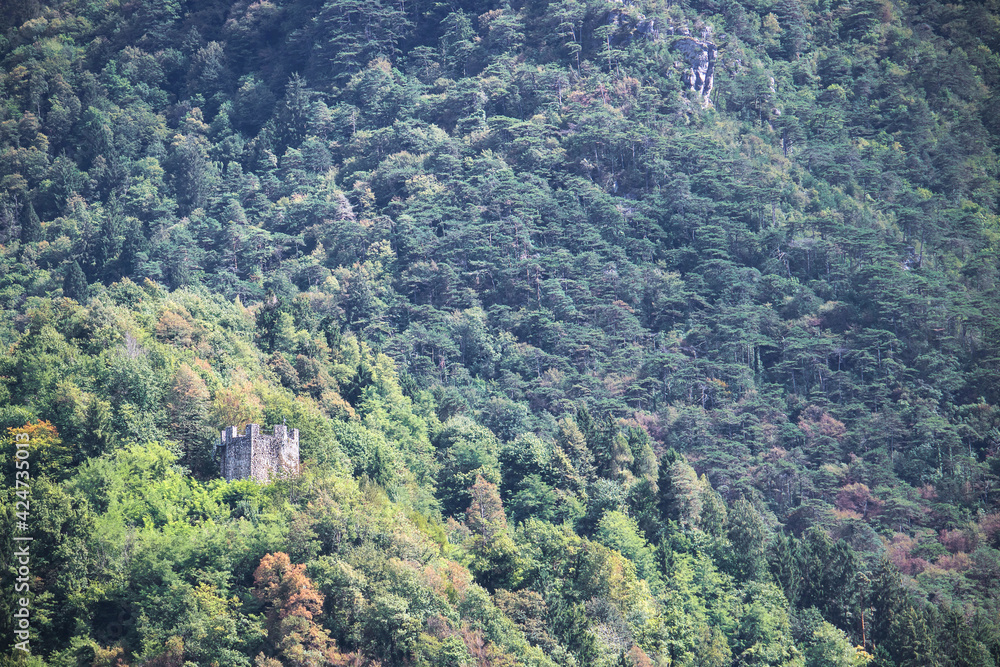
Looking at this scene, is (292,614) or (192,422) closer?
(292,614)

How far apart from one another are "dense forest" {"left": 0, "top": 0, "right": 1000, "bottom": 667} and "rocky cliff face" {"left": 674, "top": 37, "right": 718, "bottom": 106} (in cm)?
49

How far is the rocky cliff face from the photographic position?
142250 mm

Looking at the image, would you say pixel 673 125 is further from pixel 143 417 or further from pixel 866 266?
pixel 143 417

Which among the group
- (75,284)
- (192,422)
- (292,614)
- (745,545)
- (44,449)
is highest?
(192,422)

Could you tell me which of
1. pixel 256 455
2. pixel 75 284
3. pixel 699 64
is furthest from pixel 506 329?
pixel 256 455

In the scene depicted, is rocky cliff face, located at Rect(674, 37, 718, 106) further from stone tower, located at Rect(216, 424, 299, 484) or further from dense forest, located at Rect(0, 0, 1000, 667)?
stone tower, located at Rect(216, 424, 299, 484)

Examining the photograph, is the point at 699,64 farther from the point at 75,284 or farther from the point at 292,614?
the point at 292,614

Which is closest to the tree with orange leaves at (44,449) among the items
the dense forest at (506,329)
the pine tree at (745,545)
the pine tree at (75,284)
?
the dense forest at (506,329)

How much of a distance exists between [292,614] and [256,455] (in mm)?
9936

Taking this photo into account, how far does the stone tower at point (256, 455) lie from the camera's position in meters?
68.8

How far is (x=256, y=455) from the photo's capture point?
6894 cm

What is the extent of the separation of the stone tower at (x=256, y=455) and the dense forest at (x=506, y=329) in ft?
3.50

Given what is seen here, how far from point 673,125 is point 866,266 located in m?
24.9

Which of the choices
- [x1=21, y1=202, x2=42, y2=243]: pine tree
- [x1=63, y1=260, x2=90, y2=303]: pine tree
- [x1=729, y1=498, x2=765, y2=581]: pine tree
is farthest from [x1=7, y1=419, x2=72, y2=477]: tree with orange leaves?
[x1=21, y1=202, x2=42, y2=243]: pine tree
